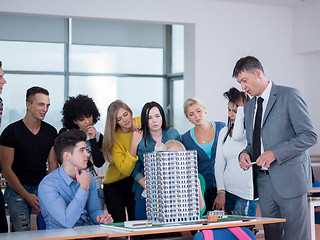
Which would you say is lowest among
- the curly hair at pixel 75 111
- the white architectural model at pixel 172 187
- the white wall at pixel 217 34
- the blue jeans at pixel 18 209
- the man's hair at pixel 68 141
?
the blue jeans at pixel 18 209

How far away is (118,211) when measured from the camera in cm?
423

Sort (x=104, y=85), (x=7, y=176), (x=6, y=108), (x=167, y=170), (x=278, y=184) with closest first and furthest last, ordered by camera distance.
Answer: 1. (x=167, y=170)
2. (x=278, y=184)
3. (x=7, y=176)
4. (x=6, y=108)
5. (x=104, y=85)

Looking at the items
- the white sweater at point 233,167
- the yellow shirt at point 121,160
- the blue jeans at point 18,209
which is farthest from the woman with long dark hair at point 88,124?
the white sweater at point 233,167

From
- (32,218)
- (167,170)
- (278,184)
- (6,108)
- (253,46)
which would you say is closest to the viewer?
(167,170)

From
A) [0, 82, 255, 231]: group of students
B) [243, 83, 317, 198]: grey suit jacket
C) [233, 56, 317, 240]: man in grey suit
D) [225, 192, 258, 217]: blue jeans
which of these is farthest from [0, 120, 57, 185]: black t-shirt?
[243, 83, 317, 198]: grey suit jacket

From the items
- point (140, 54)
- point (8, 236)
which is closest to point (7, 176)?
point (8, 236)

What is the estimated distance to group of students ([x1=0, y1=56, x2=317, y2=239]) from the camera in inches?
128

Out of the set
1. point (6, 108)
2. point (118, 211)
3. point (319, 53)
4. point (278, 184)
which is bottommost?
point (118, 211)

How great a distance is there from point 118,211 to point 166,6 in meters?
3.61

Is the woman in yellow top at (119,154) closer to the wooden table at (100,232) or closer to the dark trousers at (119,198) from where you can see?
the dark trousers at (119,198)

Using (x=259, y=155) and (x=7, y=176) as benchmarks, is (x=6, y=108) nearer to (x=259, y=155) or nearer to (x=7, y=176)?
(x=7, y=176)

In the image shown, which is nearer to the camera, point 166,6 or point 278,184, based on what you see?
point 278,184

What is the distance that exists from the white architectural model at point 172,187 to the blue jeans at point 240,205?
89cm

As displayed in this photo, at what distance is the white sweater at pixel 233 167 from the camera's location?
12.5 ft
